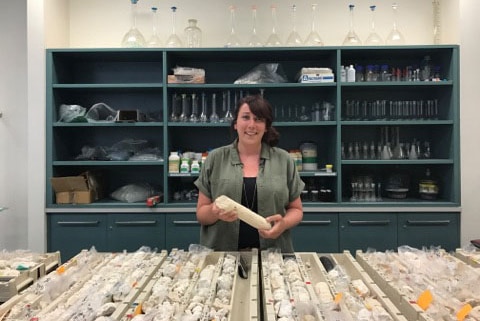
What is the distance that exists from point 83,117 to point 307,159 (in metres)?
1.85

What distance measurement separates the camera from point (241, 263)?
1584mm

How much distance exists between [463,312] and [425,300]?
9 centimetres

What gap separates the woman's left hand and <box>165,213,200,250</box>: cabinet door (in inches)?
56.8

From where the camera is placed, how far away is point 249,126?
1848mm

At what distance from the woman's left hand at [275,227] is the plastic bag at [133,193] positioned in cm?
175

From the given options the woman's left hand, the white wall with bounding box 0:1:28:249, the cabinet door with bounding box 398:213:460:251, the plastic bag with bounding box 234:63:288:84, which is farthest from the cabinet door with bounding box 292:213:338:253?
the white wall with bounding box 0:1:28:249

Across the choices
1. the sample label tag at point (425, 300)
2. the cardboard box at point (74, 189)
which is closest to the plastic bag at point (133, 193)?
the cardboard box at point (74, 189)

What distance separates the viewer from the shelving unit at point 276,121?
10.2ft

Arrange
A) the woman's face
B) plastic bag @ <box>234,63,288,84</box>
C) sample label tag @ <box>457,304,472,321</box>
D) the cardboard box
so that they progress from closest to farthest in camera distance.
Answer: sample label tag @ <box>457,304,472,321</box> < the woman's face < the cardboard box < plastic bag @ <box>234,63,288,84</box>

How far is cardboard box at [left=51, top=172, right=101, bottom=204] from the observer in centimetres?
307

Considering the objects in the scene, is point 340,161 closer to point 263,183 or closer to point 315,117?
point 315,117

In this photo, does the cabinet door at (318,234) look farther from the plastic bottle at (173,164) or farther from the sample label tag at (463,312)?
the sample label tag at (463,312)

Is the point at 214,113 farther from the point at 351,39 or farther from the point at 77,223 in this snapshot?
the point at 77,223

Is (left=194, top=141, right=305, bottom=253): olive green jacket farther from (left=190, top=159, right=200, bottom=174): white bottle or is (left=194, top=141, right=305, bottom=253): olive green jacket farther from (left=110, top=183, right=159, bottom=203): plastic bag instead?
(left=110, top=183, right=159, bottom=203): plastic bag
